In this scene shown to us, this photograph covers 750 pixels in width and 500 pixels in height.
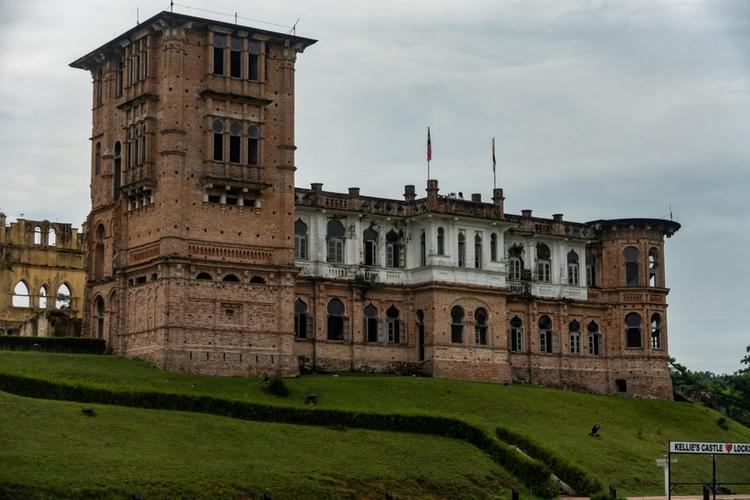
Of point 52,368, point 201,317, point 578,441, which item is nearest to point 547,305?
point 578,441

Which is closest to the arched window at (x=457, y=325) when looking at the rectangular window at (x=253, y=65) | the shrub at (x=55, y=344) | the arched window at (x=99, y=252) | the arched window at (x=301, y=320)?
the arched window at (x=301, y=320)

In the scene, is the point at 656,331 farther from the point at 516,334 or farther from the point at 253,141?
the point at 253,141

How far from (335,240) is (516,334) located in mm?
14704

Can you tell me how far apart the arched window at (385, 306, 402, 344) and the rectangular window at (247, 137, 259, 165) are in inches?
565

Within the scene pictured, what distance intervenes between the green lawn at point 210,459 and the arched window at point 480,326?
20.2 metres

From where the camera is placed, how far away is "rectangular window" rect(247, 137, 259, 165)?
80500 mm

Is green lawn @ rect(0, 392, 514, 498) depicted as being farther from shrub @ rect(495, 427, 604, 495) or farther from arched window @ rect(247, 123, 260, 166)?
arched window @ rect(247, 123, 260, 166)

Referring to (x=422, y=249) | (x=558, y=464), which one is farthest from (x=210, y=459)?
(x=422, y=249)

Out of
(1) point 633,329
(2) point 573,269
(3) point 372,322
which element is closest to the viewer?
(3) point 372,322

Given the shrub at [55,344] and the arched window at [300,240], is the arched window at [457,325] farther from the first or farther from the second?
the shrub at [55,344]

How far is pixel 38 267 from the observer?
102 m

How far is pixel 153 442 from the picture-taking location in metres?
59.9

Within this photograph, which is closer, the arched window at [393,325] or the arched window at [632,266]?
the arched window at [393,325]

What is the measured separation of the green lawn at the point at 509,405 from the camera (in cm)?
7056
